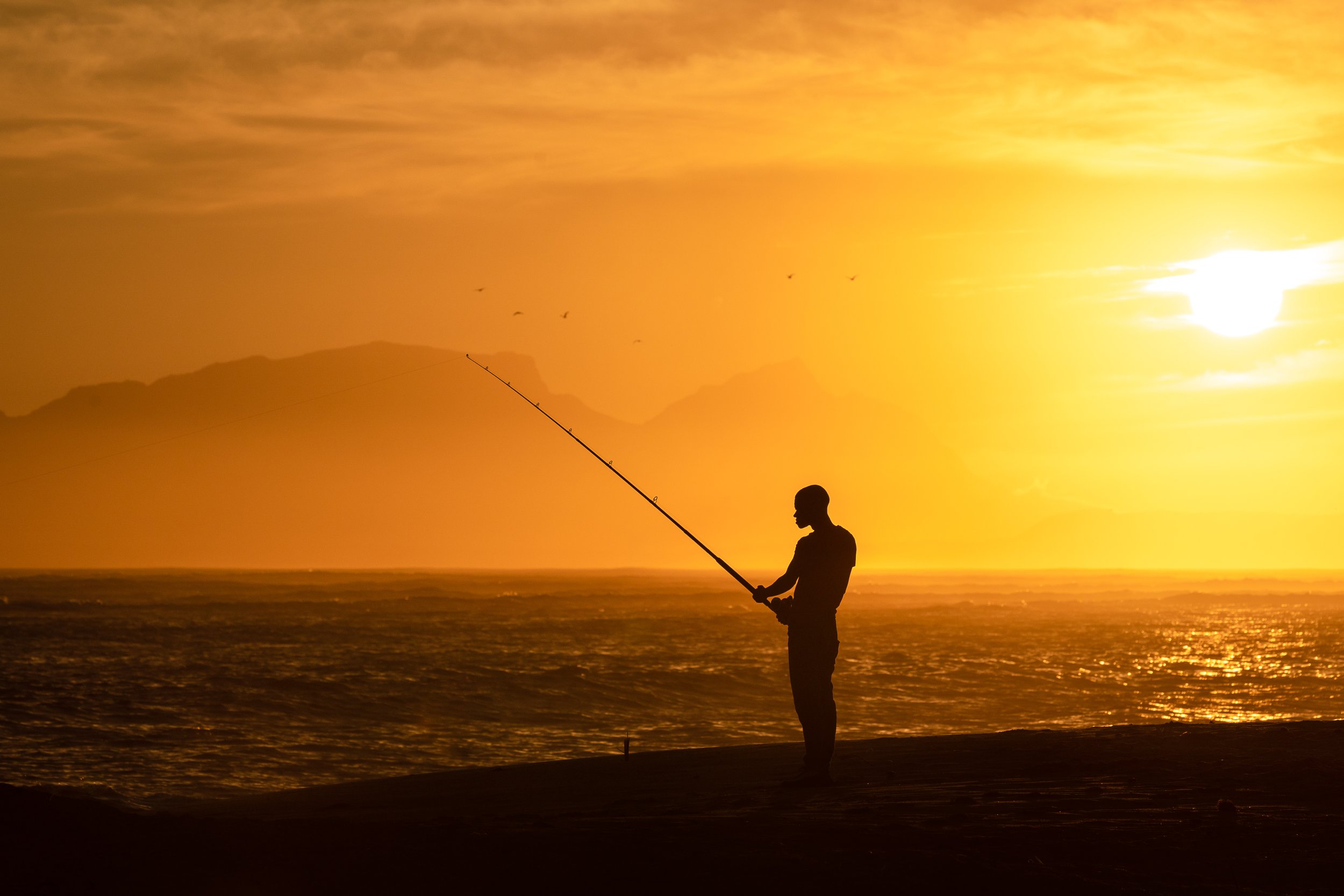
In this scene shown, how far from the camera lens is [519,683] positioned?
24469 mm

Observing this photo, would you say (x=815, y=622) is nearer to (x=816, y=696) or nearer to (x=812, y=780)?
(x=816, y=696)

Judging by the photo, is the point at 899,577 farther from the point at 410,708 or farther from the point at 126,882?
the point at 126,882

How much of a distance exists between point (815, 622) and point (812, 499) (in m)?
0.82

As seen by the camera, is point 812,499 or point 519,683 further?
point 519,683

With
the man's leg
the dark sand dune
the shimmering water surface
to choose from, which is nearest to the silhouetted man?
the man's leg

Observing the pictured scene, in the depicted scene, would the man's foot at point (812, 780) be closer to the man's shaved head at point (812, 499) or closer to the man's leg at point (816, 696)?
the man's leg at point (816, 696)

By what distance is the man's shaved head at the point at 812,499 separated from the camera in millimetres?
7715

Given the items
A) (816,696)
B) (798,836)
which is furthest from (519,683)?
(798,836)

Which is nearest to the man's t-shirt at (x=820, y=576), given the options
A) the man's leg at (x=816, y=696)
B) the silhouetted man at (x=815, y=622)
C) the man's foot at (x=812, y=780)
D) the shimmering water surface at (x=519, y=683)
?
the silhouetted man at (x=815, y=622)

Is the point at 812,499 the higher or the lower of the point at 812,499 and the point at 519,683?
the higher

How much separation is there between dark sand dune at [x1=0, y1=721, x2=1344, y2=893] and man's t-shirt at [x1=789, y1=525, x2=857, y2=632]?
1.08 metres

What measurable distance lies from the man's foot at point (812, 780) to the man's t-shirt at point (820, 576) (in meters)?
0.93

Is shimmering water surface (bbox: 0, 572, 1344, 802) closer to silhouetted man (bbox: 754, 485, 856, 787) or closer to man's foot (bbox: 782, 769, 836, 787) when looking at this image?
man's foot (bbox: 782, 769, 836, 787)

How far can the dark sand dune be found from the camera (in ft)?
16.0
